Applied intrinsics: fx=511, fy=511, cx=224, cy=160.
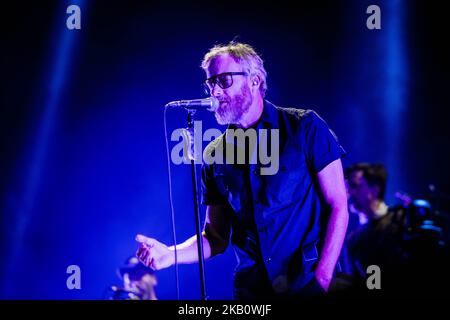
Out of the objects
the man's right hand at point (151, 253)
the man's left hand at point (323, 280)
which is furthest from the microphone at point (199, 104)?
the man's left hand at point (323, 280)

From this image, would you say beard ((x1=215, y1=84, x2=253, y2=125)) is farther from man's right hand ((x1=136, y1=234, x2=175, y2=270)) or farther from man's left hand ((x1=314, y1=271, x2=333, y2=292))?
man's left hand ((x1=314, y1=271, x2=333, y2=292))

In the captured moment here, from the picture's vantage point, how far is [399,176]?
8.86 m

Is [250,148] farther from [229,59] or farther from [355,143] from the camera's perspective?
[355,143]

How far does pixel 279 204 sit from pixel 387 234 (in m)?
3.13

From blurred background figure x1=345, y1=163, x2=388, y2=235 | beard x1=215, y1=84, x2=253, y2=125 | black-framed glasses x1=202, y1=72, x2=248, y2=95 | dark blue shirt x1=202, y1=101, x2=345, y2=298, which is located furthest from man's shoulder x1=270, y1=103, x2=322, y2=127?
blurred background figure x1=345, y1=163, x2=388, y2=235

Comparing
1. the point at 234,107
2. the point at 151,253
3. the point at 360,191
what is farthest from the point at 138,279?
the point at 234,107

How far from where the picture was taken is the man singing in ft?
9.38

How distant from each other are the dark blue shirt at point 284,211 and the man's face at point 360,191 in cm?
316

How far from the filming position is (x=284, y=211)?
2.90 m

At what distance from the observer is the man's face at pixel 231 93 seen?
309 cm

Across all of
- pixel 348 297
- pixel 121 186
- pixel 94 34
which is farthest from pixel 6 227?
pixel 348 297

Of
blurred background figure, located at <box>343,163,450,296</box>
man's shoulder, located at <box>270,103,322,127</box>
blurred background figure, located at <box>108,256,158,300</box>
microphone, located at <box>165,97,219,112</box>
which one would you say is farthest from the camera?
blurred background figure, located at <box>108,256,158,300</box>

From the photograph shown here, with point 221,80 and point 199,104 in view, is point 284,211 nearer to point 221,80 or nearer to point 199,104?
point 199,104

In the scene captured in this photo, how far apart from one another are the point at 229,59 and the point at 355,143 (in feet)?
16.7
